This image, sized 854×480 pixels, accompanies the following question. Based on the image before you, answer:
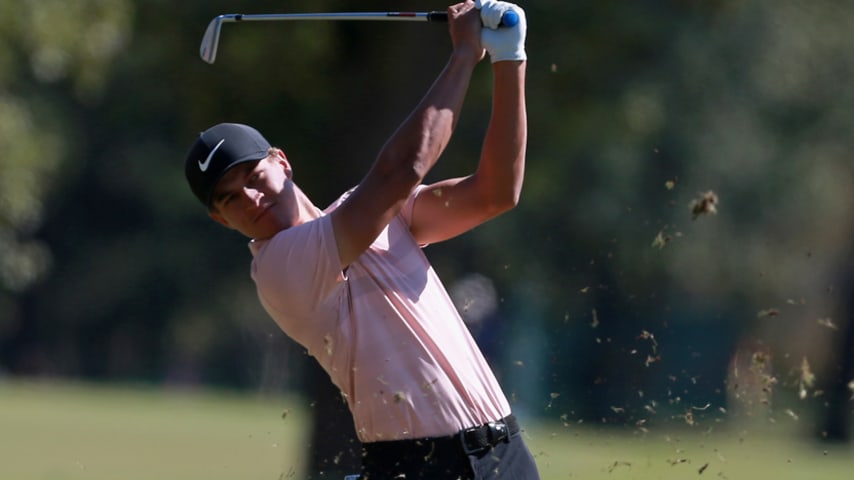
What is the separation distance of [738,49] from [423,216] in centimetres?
1413

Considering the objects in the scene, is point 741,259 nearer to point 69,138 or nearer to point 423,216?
point 69,138

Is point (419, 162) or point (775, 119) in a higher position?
point (419, 162)

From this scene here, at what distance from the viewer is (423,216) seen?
A: 4.73m

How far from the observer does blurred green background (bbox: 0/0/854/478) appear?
11328 millimetres


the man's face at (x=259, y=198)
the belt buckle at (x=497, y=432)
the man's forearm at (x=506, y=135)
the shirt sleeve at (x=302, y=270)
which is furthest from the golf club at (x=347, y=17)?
the belt buckle at (x=497, y=432)

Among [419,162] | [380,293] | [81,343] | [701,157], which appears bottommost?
[81,343]

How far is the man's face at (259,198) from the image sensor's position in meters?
4.49

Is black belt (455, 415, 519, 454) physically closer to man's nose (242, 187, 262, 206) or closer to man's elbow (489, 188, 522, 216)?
man's elbow (489, 188, 522, 216)

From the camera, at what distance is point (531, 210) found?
21.9m

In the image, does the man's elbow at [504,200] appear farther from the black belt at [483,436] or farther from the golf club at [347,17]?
the black belt at [483,436]

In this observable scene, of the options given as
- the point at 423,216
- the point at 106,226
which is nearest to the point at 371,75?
the point at 423,216

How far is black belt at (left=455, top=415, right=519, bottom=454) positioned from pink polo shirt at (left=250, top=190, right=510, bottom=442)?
0.08 feet

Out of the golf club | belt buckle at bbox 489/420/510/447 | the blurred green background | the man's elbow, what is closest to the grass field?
the blurred green background

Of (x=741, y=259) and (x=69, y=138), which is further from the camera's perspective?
(x=69, y=138)
